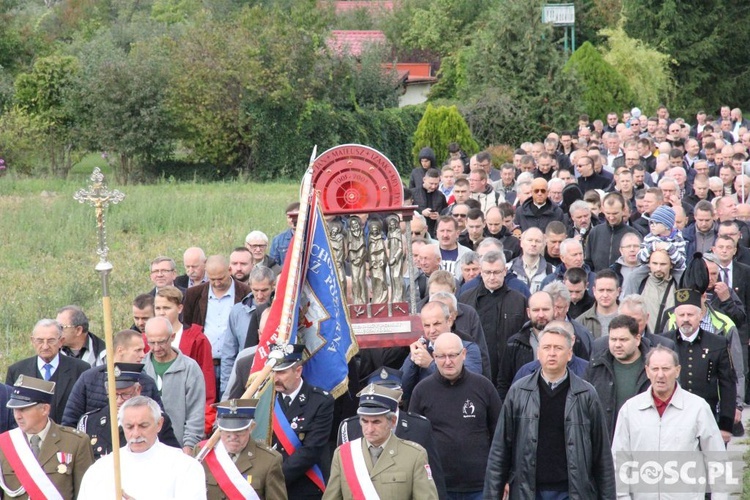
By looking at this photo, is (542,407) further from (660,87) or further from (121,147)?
(660,87)

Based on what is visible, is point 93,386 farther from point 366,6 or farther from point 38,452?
point 366,6

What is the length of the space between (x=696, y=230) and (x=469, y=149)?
490 inches

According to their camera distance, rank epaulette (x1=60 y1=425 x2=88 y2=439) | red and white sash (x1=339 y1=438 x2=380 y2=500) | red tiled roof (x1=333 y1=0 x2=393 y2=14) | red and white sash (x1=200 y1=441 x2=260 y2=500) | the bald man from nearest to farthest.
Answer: red and white sash (x1=339 y1=438 x2=380 y2=500), red and white sash (x1=200 y1=441 x2=260 y2=500), epaulette (x1=60 y1=425 x2=88 y2=439), the bald man, red tiled roof (x1=333 y1=0 x2=393 y2=14)

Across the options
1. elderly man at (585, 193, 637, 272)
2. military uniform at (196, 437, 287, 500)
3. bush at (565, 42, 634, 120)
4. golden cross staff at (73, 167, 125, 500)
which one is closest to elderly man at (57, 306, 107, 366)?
military uniform at (196, 437, 287, 500)

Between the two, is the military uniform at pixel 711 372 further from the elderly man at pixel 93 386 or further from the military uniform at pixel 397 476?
the elderly man at pixel 93 386

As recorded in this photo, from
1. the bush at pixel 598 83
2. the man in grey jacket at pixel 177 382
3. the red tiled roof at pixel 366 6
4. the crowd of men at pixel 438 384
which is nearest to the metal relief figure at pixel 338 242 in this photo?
the crowd of men at pixel 438 384

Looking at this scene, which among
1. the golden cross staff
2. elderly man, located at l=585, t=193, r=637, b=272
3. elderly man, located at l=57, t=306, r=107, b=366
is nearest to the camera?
the golden cross staff

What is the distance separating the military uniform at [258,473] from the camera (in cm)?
750

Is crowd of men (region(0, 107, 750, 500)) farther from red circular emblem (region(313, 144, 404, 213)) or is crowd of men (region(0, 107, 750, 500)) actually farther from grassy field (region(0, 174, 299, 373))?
grassy field (region(0, 174, 299, 373))

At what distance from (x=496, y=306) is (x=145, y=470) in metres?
4.63

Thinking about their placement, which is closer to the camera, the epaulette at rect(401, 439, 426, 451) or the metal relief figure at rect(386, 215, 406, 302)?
the epaulette at rect(401, 439, 426, 451)

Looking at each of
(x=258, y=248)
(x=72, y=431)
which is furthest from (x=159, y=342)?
(x=258, y=248)

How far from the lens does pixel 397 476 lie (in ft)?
23.8

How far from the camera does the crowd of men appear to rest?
7469 millimetres
